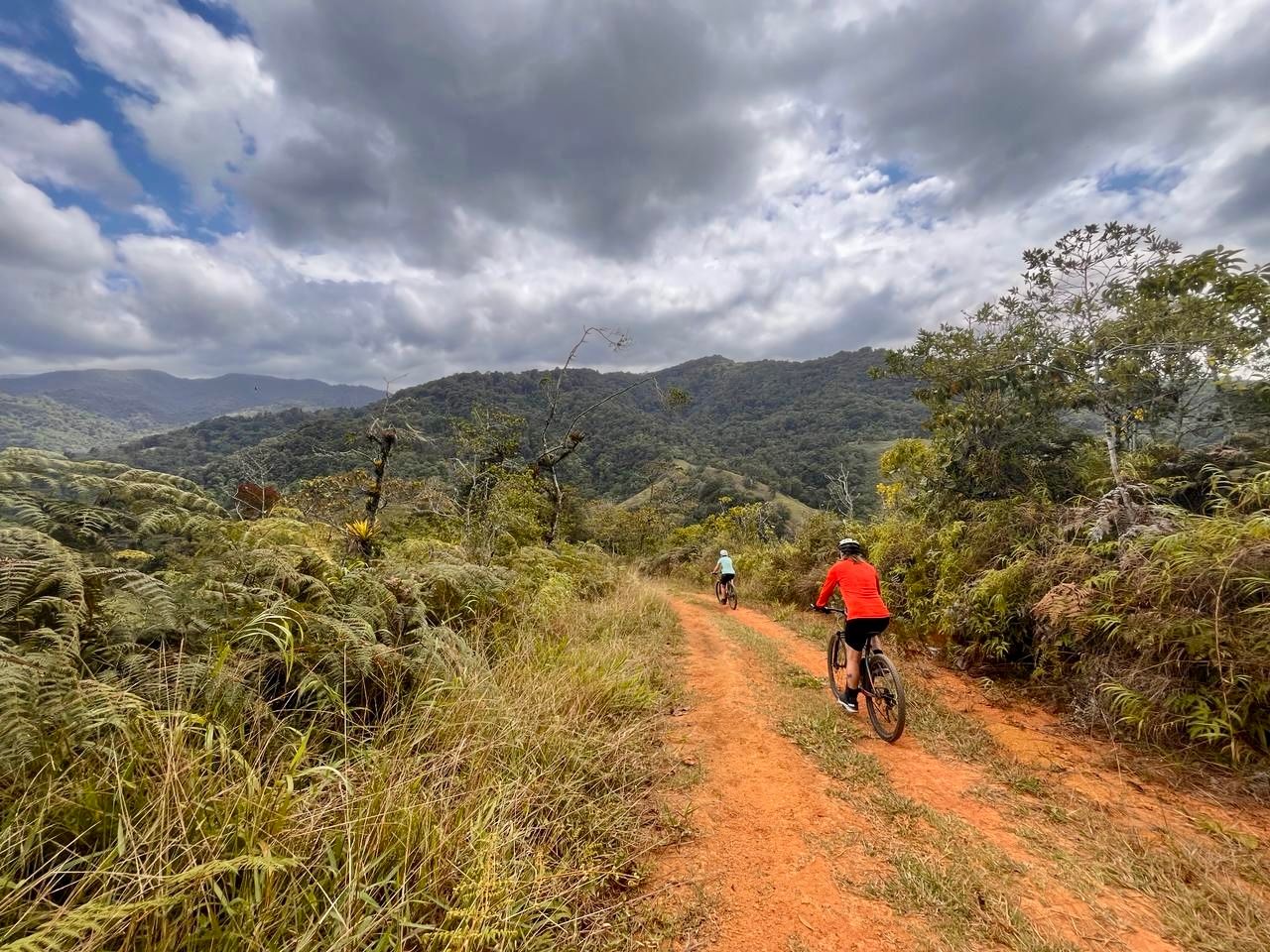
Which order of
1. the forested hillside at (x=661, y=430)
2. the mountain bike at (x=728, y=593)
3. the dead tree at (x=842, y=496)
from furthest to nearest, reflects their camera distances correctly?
the forested hillside at (x=661, y=430), the dead tree at (x=842, y=496), the mountain bike at (x=728, y=593)

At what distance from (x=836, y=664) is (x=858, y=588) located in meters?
1.31

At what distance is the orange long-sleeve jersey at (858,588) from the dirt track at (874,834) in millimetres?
1201

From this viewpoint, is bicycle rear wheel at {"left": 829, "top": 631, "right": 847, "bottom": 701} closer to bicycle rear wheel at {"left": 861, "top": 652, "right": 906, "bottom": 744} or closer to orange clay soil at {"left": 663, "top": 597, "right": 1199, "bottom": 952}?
bicycle rear wheel at {"left": 861, "top": 652, "right": 906, "bottom": 744}

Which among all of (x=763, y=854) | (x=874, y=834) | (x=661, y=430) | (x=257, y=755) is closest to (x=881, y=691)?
(x=874, y=834)

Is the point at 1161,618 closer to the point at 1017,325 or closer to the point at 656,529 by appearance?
the point at 1017,325

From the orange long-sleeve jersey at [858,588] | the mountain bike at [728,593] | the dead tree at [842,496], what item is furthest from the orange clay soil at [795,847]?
the dead tree at [842,496]

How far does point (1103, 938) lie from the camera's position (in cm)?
250

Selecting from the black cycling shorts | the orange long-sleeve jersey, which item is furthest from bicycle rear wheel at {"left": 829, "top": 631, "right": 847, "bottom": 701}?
the orange long-sleeve jersey

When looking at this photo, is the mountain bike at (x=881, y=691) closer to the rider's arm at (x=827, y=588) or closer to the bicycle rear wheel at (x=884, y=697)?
the bicycle rear wheel at (x=884, y=697)

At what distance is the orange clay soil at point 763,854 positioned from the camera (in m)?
2.61

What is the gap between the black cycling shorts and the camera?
5.21 meters

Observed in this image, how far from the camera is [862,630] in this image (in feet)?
17.2

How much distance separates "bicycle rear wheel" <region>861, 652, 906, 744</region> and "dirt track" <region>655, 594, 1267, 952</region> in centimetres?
15

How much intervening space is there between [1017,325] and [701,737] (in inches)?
317
